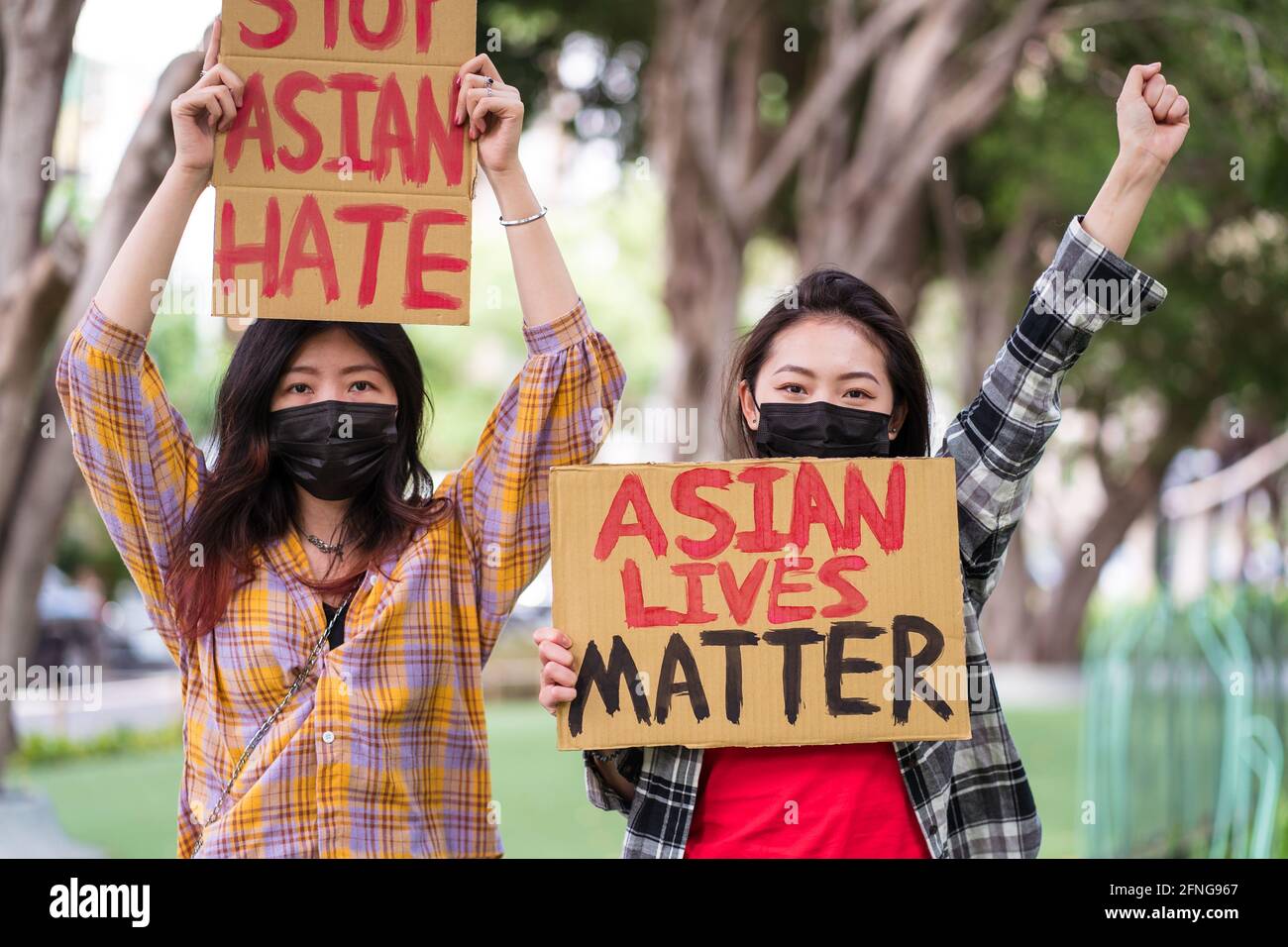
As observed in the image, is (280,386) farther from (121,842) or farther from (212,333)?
(212,333)

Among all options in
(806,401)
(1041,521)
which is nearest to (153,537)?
(806,401)

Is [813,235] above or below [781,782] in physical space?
above

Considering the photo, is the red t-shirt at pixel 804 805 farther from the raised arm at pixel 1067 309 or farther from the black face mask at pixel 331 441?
the black face mask at pixel 331 441

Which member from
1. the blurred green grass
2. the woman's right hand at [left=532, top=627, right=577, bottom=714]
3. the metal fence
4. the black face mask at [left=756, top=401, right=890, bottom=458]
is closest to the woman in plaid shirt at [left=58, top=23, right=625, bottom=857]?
the woman's right hand at [left=532, top=627, right=577, bottom=714]

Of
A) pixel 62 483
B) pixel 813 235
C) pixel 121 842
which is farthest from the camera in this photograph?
pixel 813 235

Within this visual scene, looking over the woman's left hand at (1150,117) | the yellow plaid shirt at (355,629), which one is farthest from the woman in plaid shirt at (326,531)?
the woman's left hand at (1150,117)

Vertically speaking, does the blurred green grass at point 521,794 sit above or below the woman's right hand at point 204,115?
below

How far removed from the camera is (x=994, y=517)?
107 inches

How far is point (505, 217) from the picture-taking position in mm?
2779

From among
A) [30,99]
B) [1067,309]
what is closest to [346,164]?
[1067,309]

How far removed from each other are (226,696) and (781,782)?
101cm

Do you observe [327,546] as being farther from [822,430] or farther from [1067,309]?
[1067,309]

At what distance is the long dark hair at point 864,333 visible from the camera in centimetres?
283

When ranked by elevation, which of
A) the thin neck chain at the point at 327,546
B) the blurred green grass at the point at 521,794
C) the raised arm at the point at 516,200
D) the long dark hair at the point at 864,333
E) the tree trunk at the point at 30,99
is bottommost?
the blurred green grass at the point at 521,794
